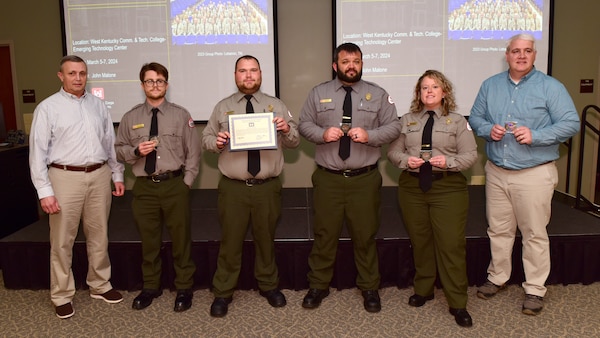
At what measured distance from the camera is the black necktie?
2570mm

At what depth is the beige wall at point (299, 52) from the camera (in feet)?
14.8

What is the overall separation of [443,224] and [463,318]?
56cm

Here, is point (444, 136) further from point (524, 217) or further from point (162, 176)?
point (162, 176)

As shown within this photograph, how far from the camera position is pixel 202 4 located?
4.38 metres

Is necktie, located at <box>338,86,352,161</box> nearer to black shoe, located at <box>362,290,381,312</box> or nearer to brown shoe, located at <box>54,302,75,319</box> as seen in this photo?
black shoe, located at <box>362,290,381,312</box>

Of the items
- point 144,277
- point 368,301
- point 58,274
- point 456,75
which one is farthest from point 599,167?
point 58,274

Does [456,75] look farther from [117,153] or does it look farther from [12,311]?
[12,311]

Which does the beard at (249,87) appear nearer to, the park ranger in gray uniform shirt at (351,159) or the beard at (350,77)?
the park ranger in gray uniform shirt at (351,159)

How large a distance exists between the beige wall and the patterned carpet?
6.15ft

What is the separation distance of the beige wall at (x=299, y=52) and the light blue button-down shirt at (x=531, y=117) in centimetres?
196

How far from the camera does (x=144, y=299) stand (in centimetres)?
294

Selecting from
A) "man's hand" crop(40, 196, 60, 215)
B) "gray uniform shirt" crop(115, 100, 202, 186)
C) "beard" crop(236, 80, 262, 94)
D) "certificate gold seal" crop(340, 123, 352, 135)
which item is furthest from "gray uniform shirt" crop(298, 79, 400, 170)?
"man's hand" crop(40, 196, 60, 215)

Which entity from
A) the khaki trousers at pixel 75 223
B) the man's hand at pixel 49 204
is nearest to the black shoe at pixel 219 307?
the khaki trousers at pixel 75 223

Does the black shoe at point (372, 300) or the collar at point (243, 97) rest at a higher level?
the collar at point (243, 97)
